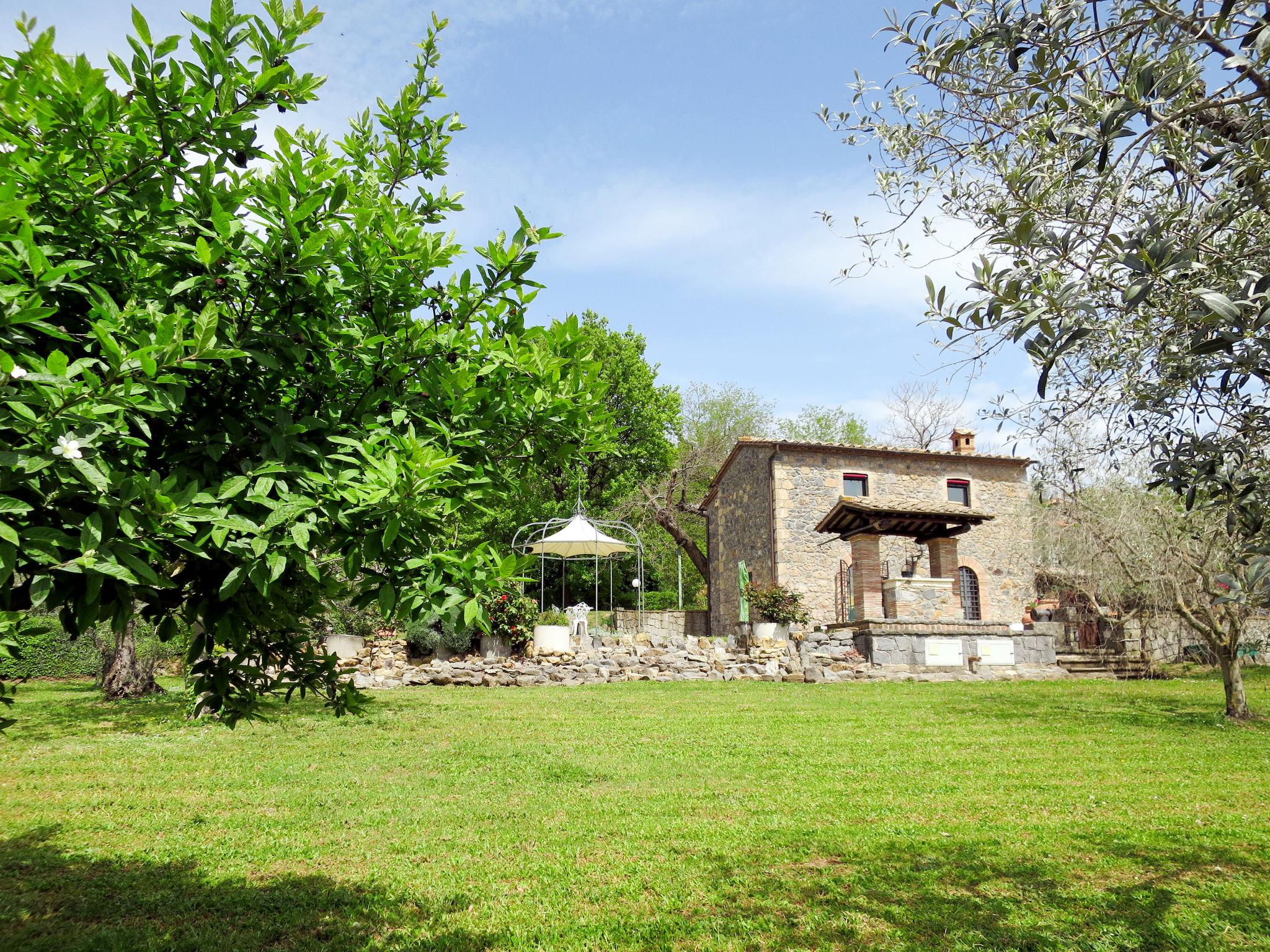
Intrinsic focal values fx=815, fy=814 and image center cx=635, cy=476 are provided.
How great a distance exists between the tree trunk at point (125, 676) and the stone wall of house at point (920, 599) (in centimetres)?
1662

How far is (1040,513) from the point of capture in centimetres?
1884

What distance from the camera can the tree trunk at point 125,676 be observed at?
1534 cm

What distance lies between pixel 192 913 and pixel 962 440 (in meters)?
30.0

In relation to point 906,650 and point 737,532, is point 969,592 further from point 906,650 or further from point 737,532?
point 906,650

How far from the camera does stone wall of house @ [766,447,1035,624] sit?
1076 inches

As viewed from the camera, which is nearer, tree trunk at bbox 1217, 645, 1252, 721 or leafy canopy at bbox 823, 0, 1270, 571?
leafy canopy at bbox 823, 0, 1270, 571

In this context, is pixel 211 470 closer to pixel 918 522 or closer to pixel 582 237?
pixel 582 237

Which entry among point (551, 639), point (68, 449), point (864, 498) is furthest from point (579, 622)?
point (68, 449)

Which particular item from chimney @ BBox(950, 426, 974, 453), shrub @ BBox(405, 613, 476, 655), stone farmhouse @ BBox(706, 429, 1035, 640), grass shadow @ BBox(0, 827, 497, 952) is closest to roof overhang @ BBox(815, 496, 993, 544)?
stone farmhouse @ BBox(706, 429, 1035, 640)

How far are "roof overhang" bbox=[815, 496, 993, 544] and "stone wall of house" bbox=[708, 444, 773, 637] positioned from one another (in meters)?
4.08

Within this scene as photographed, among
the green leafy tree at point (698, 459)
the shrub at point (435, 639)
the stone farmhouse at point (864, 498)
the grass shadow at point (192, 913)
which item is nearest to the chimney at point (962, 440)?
the stone farmhouse at point (864, 498)

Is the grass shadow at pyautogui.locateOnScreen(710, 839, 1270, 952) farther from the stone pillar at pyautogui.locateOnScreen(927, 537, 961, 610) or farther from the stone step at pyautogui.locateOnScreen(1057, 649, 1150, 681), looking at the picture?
the stone step at pyautogui.locateOnScreen(1057, 649, 1150, 681)

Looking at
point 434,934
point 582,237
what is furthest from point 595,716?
point 582,237

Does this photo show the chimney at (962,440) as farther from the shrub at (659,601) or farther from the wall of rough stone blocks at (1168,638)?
the shrub at (659,601)
